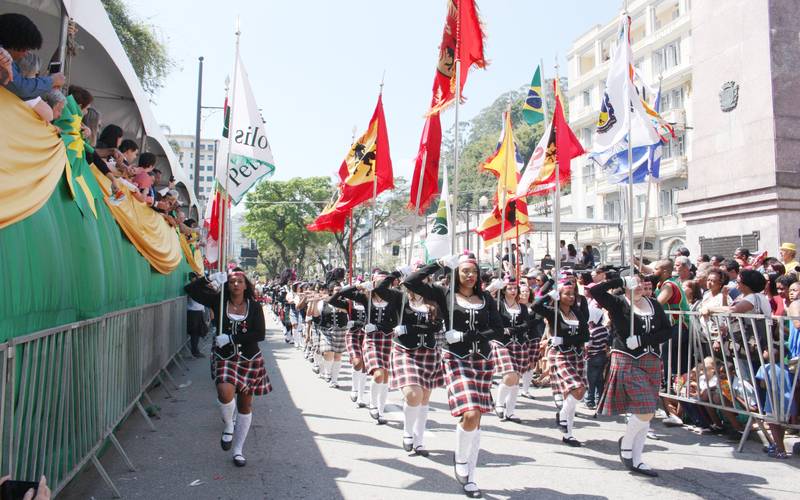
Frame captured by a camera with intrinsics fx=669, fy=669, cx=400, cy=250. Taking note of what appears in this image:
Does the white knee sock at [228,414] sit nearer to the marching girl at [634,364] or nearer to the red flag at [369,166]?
the marching girl at [634,364]

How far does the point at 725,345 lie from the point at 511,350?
3.03 m

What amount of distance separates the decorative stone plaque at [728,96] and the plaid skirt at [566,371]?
306 inches

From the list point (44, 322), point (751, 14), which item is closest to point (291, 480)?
point (44, 322)

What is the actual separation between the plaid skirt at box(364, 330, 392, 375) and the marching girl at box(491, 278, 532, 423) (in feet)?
4.72

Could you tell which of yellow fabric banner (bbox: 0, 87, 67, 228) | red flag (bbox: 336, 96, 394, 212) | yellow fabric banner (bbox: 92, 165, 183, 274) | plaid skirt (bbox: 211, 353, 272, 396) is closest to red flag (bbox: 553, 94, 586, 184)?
red flag (bbox: 336, 96, 394, 212)

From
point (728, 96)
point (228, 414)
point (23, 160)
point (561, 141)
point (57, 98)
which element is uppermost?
point (728, 96)

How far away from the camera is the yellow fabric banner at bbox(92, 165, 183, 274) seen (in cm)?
655

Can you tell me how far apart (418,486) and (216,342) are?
8.00 ft

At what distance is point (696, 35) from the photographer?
14.1m

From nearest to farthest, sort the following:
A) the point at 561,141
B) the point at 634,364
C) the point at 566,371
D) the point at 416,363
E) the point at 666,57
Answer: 1. the point at 634,364
2. the point at 416,363
3. the point at 566,371
4. the point at 561,141
5. the point at 666,57

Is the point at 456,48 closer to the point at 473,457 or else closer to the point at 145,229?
the point at 145,229

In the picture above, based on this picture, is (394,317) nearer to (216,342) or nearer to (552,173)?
(216,342)

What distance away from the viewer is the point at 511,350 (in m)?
9.66

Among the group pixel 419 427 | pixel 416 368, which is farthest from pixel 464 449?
pixel 416 368
